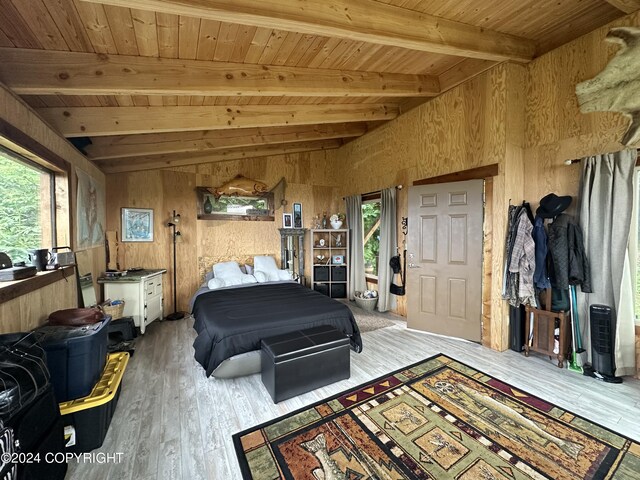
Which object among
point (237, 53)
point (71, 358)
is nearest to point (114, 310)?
point (71, 358)

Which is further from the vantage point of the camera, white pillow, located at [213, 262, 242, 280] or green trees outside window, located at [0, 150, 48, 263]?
white pillow, located at [213, 262, 242, 280]

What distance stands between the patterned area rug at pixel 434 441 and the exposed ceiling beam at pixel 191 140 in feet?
11.1

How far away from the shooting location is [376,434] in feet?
5.78

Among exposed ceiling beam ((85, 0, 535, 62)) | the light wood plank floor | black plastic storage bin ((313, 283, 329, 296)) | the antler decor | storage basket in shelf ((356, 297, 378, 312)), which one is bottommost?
the light wood plank floor

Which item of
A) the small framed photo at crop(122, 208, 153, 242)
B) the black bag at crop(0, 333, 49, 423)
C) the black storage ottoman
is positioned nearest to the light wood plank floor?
the black storage ottoman

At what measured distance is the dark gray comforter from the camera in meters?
2.34

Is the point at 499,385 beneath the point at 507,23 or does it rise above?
beneath

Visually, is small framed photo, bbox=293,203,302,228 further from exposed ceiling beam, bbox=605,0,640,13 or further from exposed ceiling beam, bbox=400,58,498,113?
exposed ceiling beam, bbox=605,0,640,13

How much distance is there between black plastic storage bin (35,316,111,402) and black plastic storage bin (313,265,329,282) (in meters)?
3.69

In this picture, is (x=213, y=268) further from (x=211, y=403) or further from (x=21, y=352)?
(x=21, y=352)

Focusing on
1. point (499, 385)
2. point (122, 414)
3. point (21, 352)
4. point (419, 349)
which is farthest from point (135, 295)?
point (499, 385)

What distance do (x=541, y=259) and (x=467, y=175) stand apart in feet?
3.96

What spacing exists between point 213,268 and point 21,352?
3052mm

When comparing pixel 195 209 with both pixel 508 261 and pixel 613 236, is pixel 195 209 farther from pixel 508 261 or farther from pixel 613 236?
pixel 613 236
